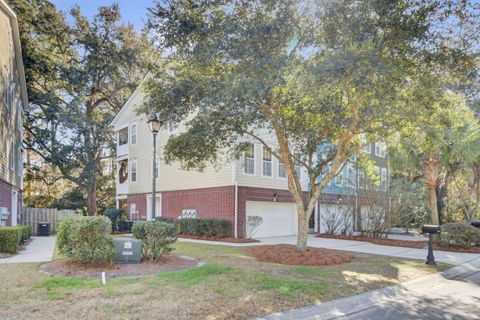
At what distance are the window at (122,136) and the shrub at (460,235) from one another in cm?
2117

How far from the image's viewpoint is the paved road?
5945mm

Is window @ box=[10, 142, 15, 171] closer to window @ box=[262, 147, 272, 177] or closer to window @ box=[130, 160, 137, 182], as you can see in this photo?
window @ box=[130, 160, 137, 182]

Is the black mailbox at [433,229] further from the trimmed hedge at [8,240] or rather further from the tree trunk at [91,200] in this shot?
the tree trunk at [91,200]

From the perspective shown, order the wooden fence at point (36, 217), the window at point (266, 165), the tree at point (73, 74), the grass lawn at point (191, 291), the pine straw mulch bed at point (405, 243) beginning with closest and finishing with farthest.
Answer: the grass lawn at point (191, 291) < the pine straw mulch bed at point (405, 243) < the window at point (266, 165) < the wooden fence at point (36, 217) < the tree at point (73, 74)

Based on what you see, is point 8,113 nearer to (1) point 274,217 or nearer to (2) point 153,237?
(2) point 153,237

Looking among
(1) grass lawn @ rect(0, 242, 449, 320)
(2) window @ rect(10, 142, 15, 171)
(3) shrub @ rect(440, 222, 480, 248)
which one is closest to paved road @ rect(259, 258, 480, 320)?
(1) grass lawn @ rect(0, 242, 449, 320)

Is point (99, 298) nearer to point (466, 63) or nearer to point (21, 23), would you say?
point (466, 63)

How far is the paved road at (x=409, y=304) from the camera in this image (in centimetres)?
595

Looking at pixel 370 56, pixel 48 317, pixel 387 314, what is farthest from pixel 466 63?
pixel 48 317

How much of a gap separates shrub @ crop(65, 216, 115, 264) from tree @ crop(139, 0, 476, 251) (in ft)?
12.3

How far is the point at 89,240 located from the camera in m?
8.75

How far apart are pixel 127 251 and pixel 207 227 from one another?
30.4 ft

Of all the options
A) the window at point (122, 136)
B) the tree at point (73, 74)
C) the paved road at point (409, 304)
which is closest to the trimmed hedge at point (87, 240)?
the paved road at point (409, 304)

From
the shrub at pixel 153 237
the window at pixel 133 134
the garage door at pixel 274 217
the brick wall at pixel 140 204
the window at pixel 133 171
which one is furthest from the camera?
the window at pixel 133 134
